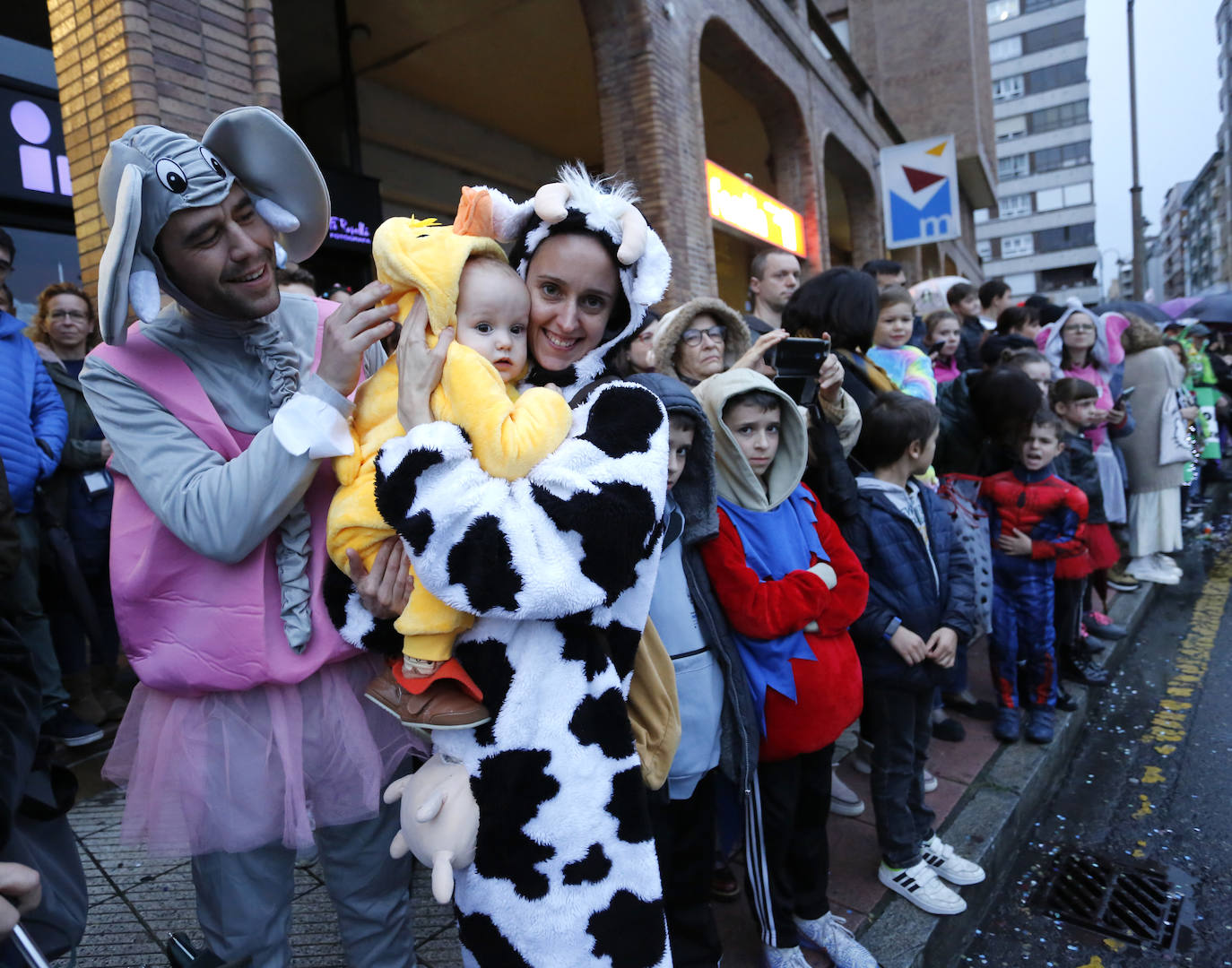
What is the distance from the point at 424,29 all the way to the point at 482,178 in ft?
9.55

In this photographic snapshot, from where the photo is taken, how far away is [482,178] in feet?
36.1

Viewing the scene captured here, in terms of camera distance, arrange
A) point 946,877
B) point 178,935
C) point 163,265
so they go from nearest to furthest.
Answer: point 163,265 < point 178,935 < point 946,877

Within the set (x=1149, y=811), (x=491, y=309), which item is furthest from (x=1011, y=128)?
(x=491, y=309)

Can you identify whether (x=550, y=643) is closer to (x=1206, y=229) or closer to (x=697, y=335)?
(x=697, y=335)

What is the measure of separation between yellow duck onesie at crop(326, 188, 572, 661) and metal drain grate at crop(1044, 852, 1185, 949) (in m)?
2.61

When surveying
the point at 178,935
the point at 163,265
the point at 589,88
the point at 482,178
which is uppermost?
the point at 589,88

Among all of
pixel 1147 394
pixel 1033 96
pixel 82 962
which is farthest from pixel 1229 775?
pixel 1033 96

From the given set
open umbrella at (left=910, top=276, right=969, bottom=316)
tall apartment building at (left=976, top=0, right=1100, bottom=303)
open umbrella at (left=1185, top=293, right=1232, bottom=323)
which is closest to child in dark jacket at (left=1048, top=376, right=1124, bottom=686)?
open umbrella at (left=910, top=276, right=969, bottom=316)

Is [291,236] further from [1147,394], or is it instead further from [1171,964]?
[1147,394]

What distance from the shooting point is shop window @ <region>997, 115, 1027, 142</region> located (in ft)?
200

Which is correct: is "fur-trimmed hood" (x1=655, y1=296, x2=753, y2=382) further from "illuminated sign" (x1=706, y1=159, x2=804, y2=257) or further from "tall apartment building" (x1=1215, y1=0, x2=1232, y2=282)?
"tall apartment building" (x1=1215, y1=0, x2=1232, y2=282)

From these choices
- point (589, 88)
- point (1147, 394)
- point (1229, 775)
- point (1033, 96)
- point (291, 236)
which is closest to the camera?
point (291, 236)

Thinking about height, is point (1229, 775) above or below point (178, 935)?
below

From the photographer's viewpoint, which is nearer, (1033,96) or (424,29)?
(424,29)
